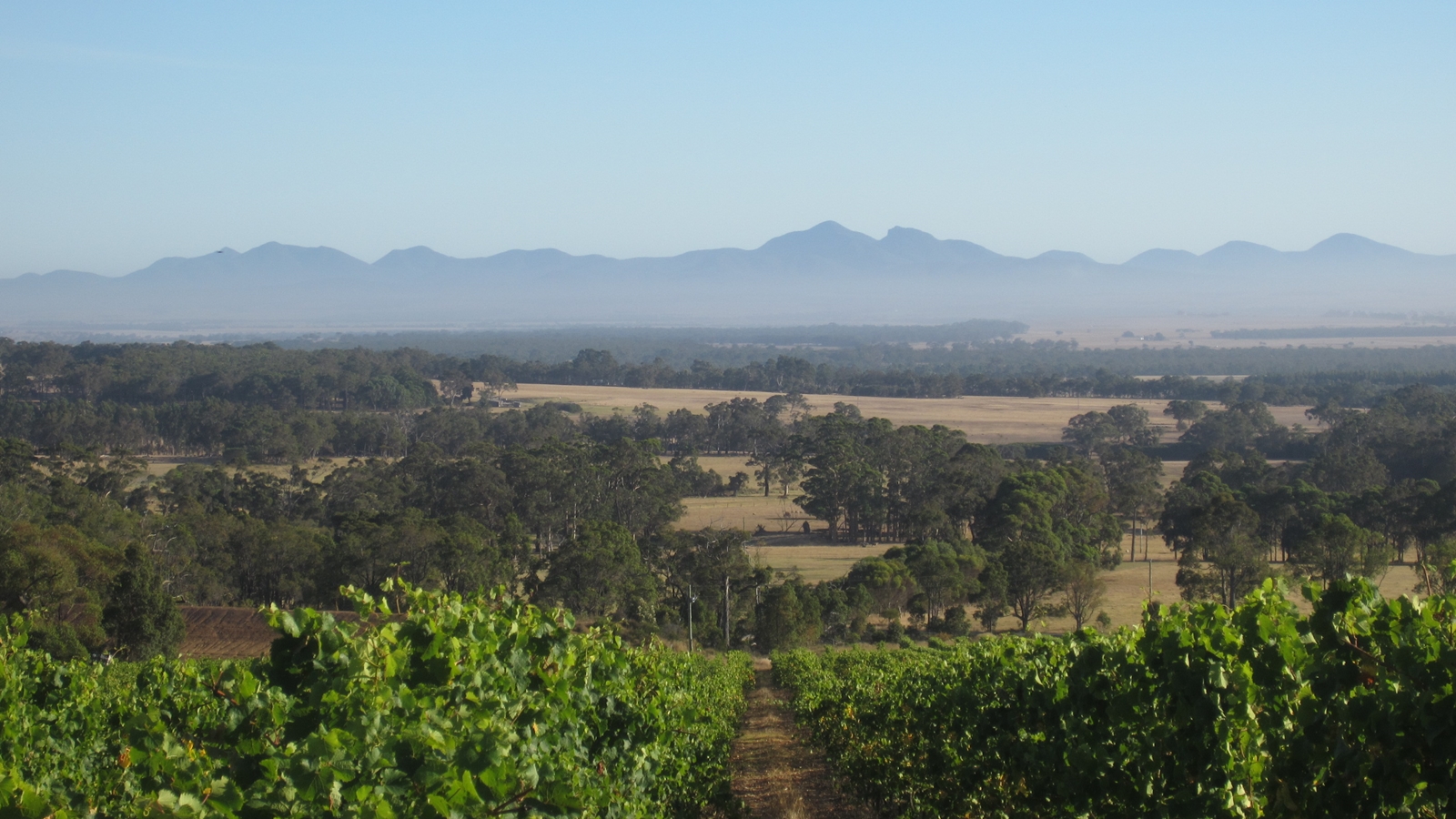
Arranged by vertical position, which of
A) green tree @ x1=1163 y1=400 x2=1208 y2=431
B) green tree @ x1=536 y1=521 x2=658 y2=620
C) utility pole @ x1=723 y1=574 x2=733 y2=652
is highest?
green tree @ x1=1163 y1=400 x2=1208 y2=431

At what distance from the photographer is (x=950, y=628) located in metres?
35.4

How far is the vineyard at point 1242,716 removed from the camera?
4129mm

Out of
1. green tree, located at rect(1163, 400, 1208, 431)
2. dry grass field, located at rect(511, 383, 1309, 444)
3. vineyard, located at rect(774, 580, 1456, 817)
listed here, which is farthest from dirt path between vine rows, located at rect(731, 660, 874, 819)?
green tree, located at rect(1163, 400, 1208, 431)

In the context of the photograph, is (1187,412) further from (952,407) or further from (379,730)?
(379,730)

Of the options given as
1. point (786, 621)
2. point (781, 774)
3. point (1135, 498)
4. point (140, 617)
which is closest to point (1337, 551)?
point (1135, 498)

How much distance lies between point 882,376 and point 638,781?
12079cm

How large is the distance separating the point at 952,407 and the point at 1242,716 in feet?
336

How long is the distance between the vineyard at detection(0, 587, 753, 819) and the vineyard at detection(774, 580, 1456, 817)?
2.38m

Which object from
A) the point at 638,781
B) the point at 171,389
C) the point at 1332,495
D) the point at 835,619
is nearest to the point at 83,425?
the point at 171,389

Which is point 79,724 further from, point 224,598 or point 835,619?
point 224,598

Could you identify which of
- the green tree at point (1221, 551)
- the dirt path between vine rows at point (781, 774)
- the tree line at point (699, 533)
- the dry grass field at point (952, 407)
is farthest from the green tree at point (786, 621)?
the dry grass field at point (952, 407)

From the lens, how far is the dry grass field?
3438 inches

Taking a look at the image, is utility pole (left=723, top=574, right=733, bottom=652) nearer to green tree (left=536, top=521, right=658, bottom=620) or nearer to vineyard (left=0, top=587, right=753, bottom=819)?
green tree (left=536, top=521, right=658, bottom=620)

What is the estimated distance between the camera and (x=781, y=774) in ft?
47.8
